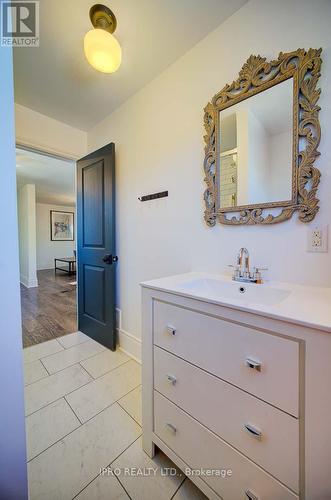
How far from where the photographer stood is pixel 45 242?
23.6 ft

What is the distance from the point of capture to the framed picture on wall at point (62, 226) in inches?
291

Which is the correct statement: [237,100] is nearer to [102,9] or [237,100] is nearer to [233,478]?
[102,9]

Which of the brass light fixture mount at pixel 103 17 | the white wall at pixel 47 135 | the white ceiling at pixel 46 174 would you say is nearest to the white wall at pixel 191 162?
the white wall at pixel 47 135

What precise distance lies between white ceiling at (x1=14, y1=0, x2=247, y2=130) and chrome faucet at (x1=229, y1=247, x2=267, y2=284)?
1.48m

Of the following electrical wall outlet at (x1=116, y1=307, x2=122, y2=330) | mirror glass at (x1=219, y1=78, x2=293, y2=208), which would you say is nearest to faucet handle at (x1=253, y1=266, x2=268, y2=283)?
mirror glass at (x1=219, y1=78, x2=293, y2=208)

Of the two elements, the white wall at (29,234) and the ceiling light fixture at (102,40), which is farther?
the white wall at (29,234)

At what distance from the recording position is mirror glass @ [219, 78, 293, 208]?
104 cm

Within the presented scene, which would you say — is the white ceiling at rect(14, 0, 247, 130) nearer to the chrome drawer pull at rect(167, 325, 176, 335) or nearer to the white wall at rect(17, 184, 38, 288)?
the chrome drawer pull at rect(167, 325, 176, 335)

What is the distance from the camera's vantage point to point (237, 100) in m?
1.20

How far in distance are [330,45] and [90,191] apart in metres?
2.16

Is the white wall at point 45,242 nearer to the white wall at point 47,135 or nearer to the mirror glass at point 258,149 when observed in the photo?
the white wall at point 47,135

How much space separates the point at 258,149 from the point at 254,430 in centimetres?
133

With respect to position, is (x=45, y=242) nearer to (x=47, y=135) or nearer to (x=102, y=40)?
(x=47, y=135)

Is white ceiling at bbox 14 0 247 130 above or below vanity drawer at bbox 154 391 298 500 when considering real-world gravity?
above
